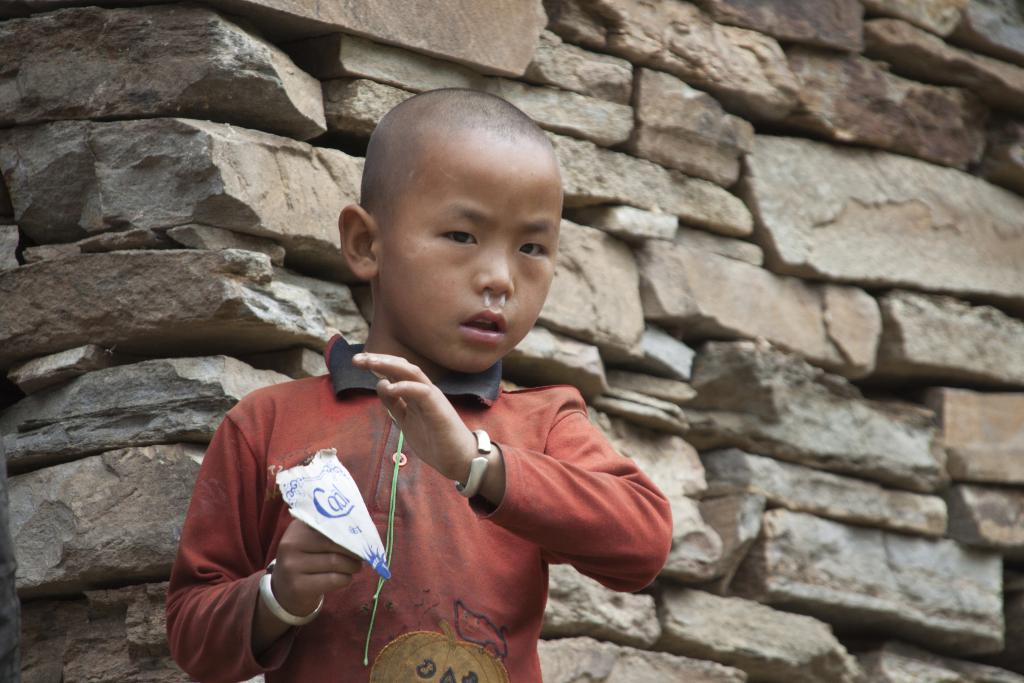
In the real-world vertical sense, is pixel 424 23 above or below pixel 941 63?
above

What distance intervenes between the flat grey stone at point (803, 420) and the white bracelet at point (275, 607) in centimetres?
175

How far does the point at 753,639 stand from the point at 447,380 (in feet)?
4.81

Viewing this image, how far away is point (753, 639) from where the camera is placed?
338 cm

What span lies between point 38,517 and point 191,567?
2.04 ft

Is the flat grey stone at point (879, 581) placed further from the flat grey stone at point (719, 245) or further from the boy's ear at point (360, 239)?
the boy's ear at point (360, 239)

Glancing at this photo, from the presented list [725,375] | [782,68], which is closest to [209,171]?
[725,375]

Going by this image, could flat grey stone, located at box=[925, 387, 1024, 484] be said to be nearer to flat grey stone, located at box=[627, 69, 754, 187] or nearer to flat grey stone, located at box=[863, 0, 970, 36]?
flat grey stone, located at box=[627, 69, 754, 187]

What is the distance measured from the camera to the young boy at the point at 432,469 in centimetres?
193

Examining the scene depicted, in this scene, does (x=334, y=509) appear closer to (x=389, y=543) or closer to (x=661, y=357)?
(x=389, y=543)

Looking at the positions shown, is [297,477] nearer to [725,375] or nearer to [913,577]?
[725,375]

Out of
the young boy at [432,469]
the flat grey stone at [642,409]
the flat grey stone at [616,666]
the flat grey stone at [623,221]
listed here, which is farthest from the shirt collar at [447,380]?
the flat grey stone at [623,221]

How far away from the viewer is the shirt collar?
2203 millimetres

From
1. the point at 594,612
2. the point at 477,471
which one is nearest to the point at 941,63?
the point at 594,612

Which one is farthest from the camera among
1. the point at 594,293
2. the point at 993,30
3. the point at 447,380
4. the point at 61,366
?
the point at 993,30
